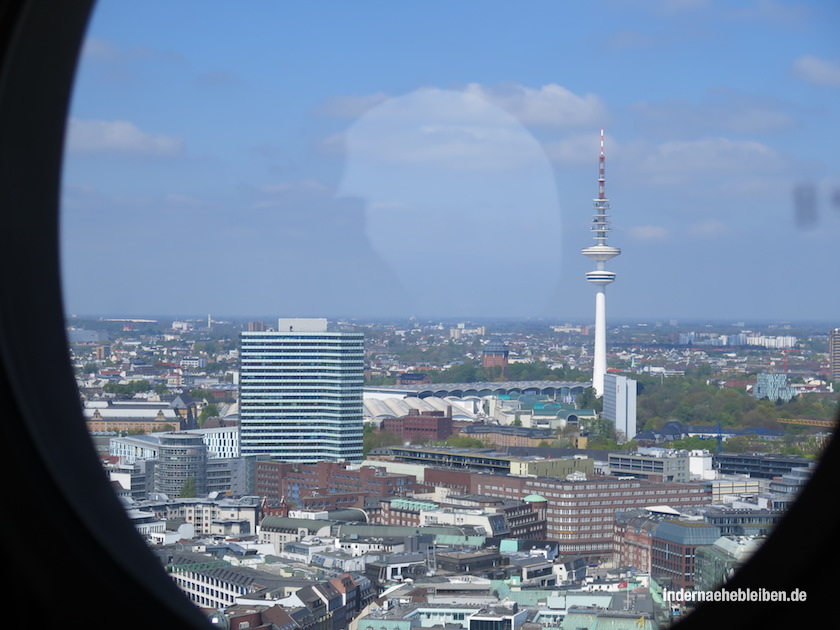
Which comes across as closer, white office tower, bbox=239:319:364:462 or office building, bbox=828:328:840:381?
white office tower, bbox=239:319:364:462

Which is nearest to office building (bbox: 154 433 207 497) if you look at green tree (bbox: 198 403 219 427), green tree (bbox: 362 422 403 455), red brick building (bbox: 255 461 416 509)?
red brick building (bbox: 255 461 416 509)

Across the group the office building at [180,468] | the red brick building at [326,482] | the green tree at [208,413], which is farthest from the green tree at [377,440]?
the office building at [180,468]

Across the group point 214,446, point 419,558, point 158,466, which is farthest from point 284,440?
point 419,558

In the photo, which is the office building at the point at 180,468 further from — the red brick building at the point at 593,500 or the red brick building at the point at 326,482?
the red brick building at the point at 593,500

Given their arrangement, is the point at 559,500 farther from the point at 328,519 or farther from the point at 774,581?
the point at 774,581

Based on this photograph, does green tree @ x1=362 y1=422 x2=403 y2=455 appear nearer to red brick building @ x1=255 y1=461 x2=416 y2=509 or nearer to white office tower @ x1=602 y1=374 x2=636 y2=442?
red brick building @ x1=255 y1=461 x2=416 y2=509

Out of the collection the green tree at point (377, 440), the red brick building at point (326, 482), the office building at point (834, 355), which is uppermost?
the office building at point (834, 355)
